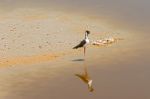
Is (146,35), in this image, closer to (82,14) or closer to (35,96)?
(82,14)

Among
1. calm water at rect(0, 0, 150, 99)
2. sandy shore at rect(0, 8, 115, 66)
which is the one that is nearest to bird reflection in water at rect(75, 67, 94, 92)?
calm water at rect(0, 0, 150, 99)

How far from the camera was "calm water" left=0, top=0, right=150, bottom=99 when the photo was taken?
16953 mm

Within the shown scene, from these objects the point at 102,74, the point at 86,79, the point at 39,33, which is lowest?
the point at 86,79

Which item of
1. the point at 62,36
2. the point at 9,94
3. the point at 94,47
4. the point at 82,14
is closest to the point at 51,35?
the point at 62,36

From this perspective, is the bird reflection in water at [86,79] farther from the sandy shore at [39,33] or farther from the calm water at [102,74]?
the sandy shore at [39,33]

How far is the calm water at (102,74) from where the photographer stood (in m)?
17.0

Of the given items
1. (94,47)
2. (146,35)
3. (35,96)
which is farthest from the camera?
(146,35)

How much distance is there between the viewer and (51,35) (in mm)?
23109

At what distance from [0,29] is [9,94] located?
7.54 meters

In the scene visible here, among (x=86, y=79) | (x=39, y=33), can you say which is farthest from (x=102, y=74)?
(x=39, y=33)

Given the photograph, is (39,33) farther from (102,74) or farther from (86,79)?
(86,79)

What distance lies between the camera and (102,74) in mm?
18703

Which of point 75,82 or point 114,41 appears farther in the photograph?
point 114,41

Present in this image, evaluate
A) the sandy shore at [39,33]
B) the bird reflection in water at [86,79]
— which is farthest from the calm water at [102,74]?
the sandy shore at [39,33]
